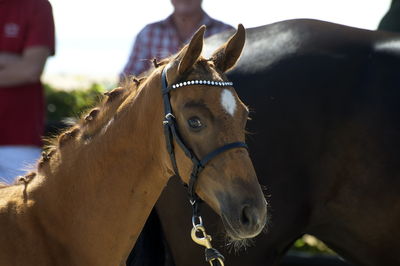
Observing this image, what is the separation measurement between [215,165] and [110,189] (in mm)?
484

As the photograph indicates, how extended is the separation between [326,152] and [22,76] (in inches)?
64.8

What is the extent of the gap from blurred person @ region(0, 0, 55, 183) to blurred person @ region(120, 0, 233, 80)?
675 mm

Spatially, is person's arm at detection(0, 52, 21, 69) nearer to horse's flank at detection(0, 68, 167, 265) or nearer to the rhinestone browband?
horse's flank at detection(0, 68, 167, 265)

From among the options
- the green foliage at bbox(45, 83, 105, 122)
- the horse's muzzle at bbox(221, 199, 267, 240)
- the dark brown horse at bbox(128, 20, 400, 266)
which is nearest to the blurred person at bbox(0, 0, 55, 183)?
the dark brown horse at bbox(128, 20, 400, 266)

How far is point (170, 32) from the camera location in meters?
4.86

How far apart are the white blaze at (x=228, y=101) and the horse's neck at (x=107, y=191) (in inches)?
13.5

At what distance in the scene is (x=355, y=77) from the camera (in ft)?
12.5

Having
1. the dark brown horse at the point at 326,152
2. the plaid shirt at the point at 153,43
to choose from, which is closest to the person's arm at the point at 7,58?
the plaid shirt at the point at 153,43

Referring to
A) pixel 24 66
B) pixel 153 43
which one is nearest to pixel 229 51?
pixel 24 66

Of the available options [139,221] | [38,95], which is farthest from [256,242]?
[38,95]

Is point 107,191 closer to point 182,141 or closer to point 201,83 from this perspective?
point 182,141

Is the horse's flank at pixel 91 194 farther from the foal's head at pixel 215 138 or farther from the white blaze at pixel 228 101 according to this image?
the white blaze at pixel 228 101

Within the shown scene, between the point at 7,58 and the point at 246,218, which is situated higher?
the point at 7,58

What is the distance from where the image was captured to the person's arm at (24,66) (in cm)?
411
